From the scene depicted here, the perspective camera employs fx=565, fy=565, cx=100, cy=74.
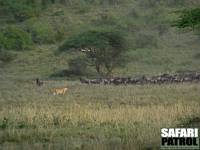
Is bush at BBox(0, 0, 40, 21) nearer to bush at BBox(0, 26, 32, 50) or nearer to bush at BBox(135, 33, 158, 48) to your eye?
bush at BBox(0, 26, 32, 50)

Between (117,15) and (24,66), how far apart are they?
2501 centimetres

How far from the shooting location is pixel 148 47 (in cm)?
5562

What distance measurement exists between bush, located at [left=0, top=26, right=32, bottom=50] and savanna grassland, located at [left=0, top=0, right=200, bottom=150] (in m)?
0.37

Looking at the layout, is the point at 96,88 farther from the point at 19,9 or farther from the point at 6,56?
the point at 19,9

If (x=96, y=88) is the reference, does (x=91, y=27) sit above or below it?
above

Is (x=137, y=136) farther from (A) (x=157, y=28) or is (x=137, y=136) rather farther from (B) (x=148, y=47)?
(A) (x=157, y=28)

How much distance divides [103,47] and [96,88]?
12.5 meters

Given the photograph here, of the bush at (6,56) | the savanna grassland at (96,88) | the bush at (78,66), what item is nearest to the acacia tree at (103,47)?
the bush at (78,66)

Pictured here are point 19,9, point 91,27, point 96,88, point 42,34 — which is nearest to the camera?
point 96,88

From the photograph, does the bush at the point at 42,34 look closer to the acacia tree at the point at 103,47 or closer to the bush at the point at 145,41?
the bush at the point at 145,41

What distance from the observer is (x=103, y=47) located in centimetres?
4000

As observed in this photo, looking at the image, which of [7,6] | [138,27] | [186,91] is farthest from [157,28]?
[186,91]

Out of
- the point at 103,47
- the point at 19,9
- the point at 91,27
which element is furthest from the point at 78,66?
the point at 19,9

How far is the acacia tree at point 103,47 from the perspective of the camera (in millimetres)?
40250
